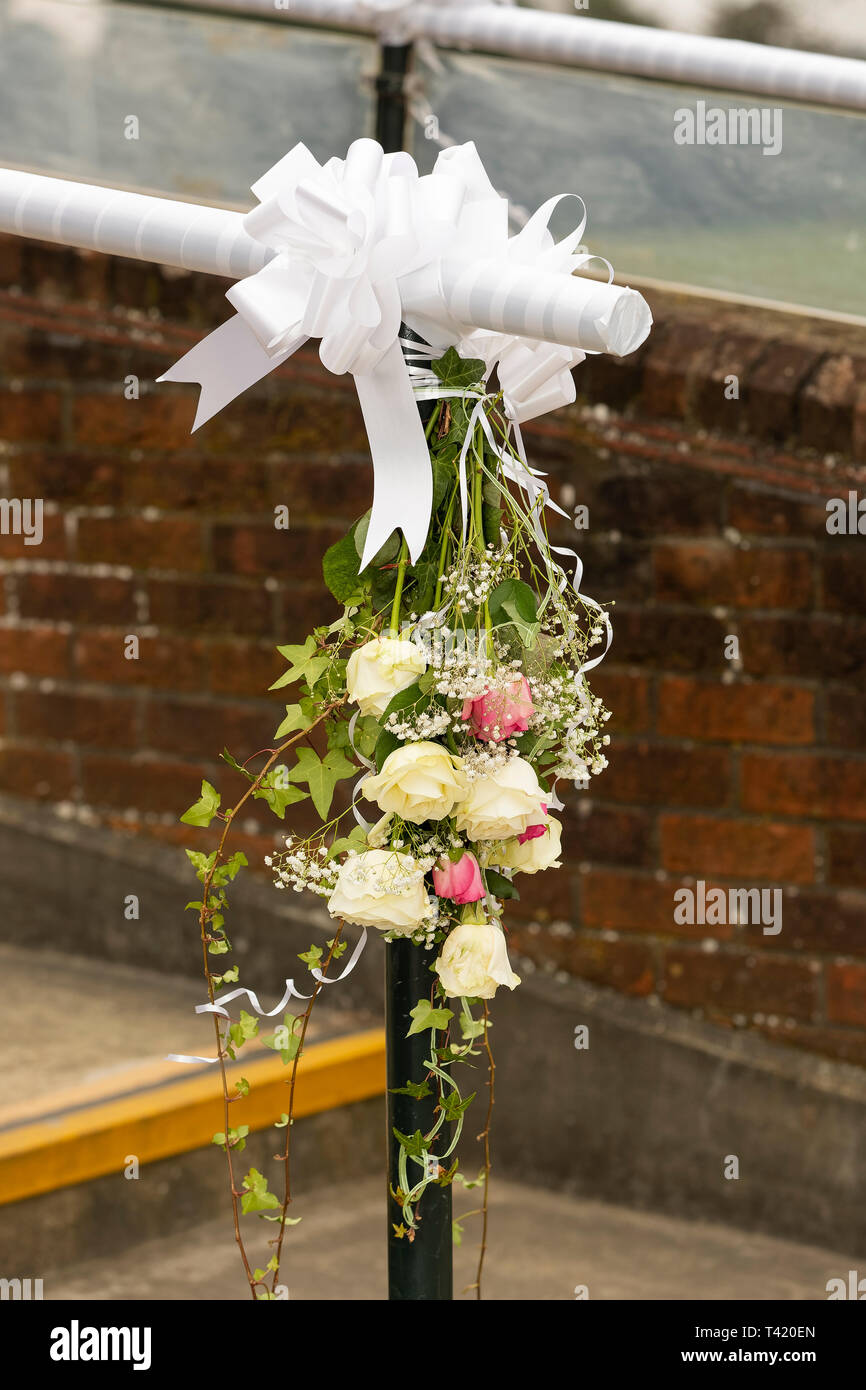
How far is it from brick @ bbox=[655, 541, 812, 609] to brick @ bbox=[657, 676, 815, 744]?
0.13 metres

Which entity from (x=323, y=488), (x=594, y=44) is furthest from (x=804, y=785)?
(x=594, y=44)

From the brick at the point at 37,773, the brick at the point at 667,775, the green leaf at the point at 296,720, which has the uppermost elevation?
the brick at the point at 37,773

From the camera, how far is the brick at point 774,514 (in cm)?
234

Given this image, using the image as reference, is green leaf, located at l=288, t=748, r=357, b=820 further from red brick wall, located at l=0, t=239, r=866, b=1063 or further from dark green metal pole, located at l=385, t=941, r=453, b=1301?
red brick wall, located at l=0, t=239, r=866, b=1063

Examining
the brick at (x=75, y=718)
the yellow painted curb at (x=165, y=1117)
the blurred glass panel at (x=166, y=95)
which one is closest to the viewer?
the yellow painted curb at (x=165, y=1117)

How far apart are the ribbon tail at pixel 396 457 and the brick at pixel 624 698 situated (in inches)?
58.9

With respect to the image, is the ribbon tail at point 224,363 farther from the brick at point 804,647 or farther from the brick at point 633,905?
the brick at point 633,905

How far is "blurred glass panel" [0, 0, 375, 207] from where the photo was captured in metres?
2.64

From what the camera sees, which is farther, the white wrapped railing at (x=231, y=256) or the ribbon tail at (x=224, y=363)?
the ribbon tail at (x=224, y=363)

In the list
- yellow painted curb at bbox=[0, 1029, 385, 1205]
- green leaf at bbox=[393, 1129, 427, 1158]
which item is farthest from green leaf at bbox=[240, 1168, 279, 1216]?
yellow painted curb at bbox=[0, 1029, 385, 1205]

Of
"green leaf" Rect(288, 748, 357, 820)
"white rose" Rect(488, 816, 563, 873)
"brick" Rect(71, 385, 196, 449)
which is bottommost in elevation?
"white rose" Rect(488, 816, 563, 873)

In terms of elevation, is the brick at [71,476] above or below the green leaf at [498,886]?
above

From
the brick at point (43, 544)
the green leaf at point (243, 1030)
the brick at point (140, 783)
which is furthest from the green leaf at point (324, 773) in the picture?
the brick at point (43, 544)

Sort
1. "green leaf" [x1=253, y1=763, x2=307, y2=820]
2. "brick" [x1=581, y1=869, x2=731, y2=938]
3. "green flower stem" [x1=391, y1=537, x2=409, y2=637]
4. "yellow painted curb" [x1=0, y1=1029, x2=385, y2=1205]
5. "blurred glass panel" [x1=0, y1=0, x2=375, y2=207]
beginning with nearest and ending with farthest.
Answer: "green flower stem" [x1=391, y1=537, x2=409, y2=637] < "green leaf" [x1=253, y1=763, x2=307, y2=820] < "yellow painted curb" [x1=0, y1=1029, x2=385, y2=1205] < "brick" [x1=581, y1=869, x2=731, y2=938] < "blurred glass panel" [x1=0, y1=0, x2=375, y2=207]
